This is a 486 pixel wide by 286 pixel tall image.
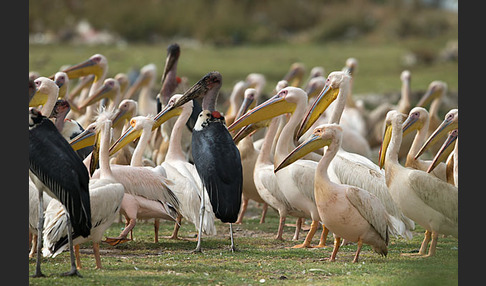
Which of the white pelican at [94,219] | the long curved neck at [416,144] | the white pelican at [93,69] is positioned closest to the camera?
the white pelican at [94,219]

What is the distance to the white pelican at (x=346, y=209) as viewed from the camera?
7188 mm

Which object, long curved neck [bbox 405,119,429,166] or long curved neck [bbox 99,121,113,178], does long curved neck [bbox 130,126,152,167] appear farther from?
long curved neck [bbox 405,119,429,166]

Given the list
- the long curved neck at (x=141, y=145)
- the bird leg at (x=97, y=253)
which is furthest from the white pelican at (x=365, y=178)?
the bird leg at (x=97, y=253)

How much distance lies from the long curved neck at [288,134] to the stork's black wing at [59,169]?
297 centimetres

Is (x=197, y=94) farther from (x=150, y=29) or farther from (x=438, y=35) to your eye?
(x=438, y=35)

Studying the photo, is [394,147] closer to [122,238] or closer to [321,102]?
[321,102]

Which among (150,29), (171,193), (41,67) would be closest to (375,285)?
(171,193)

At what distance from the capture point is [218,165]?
7.68 meters

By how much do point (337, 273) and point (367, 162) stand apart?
2.15 m

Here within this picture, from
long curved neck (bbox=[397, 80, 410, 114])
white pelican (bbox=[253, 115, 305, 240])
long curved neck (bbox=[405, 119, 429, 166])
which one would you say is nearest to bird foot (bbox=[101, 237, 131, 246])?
white pelican (bbox=[253, 115, 305, 240])

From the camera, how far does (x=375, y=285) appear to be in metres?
6.24

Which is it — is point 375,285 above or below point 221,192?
below

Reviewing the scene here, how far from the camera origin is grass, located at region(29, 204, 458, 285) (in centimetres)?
629

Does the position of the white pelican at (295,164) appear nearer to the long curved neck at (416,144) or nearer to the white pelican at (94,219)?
the long curved neck at (416,144)
